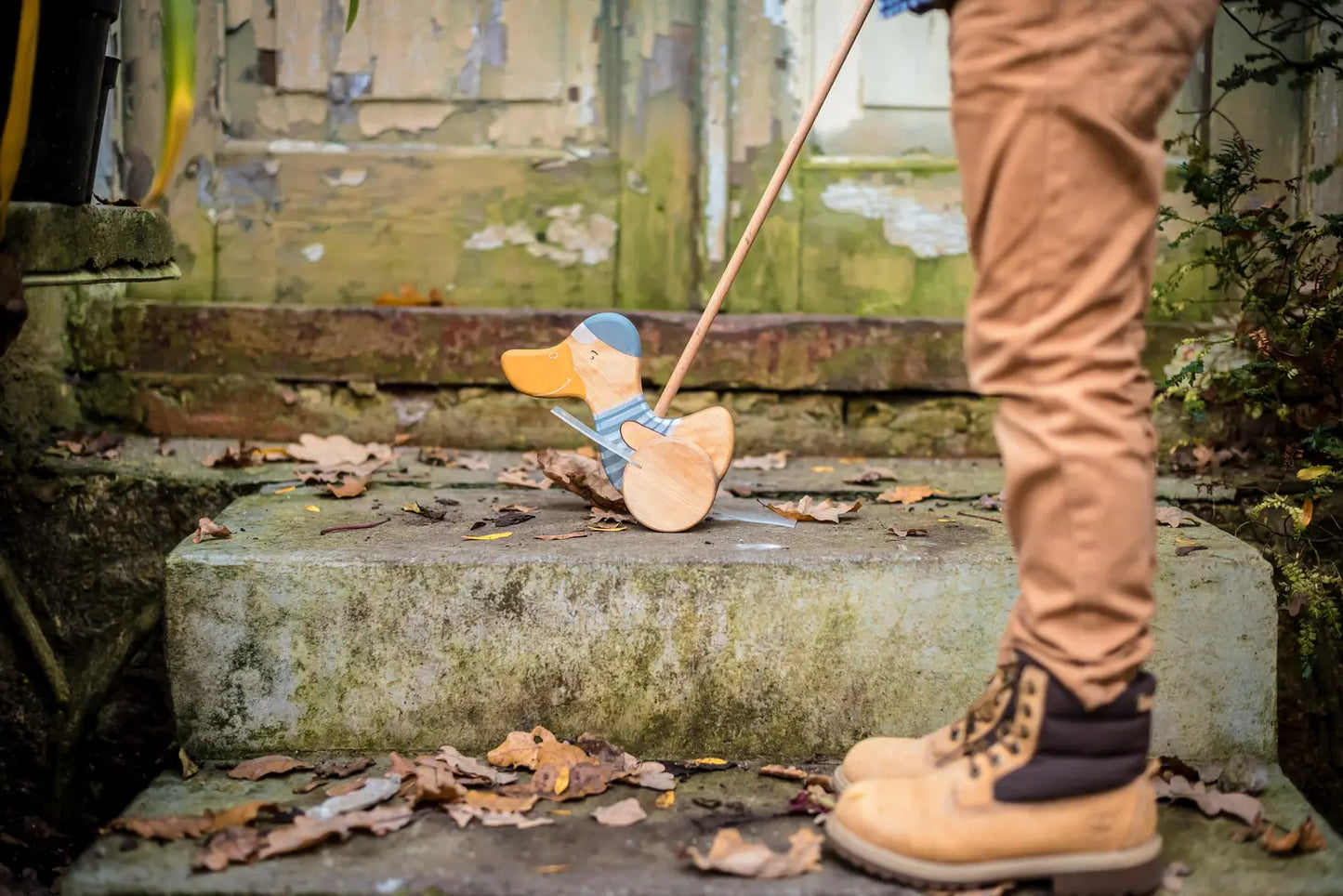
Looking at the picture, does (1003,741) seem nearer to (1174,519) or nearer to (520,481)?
(1174,519)

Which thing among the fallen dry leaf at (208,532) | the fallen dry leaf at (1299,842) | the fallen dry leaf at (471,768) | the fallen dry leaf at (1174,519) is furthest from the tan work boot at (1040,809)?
the fallen dry leaf at (208,532)

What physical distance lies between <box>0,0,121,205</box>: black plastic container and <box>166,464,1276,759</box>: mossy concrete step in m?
0.63

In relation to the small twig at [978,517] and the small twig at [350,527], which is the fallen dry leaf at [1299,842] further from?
the small twig at [350,527]

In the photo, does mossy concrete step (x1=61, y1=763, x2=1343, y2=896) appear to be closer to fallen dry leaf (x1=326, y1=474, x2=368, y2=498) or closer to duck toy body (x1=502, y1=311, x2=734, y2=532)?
duck toy body (x1=502, y1=311, x2=734, y2=532)

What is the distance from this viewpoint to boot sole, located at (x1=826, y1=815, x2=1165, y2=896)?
140 cm

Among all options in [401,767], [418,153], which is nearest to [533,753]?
[401,767]

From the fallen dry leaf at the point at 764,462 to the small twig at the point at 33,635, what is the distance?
1.69m

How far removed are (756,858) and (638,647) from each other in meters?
0.47

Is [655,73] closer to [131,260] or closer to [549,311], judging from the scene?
[549,311]

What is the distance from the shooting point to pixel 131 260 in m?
2.00

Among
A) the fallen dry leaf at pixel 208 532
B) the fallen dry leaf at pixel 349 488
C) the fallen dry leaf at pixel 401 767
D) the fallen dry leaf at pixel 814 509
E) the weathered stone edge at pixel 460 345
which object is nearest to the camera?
the fallen dry leaf at pixel 401 767

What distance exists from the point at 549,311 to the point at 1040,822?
76.7 inches

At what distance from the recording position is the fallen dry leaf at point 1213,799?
1.64 meters

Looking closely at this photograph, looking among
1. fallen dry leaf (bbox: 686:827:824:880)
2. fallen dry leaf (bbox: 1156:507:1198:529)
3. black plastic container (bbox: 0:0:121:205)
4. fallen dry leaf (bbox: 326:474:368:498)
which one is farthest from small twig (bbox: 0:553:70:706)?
fallen dry leaf (bbox: 1156:507:1198:529)
